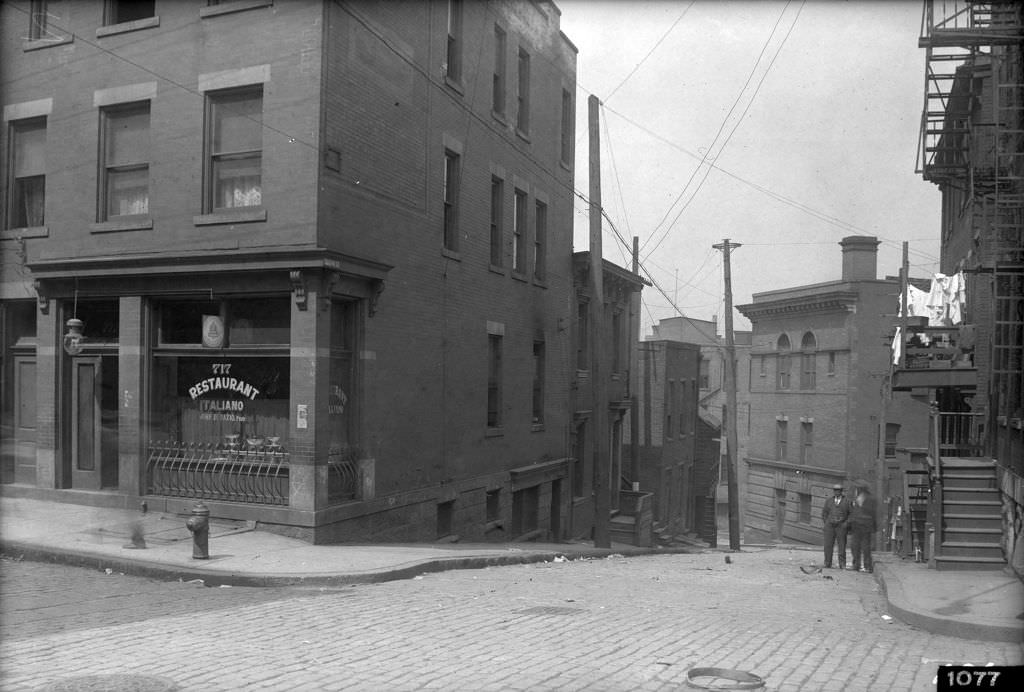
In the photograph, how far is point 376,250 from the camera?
1609 cm

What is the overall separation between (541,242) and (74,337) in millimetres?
12794

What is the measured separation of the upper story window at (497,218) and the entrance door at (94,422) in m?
9.17

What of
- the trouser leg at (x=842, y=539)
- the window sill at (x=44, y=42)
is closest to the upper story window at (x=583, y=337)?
the trouser leg at (x=842, y=539)

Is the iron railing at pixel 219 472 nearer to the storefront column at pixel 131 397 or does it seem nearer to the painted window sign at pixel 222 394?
the storefront column at pixel 131 397

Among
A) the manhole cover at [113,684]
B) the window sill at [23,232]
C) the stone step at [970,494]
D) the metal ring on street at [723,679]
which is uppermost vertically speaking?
the window sill at [23,232]

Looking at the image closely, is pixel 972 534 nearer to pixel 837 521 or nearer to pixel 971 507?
pixel 971 507

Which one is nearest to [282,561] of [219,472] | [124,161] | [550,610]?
[219,472]

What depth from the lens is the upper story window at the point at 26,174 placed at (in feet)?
55.6

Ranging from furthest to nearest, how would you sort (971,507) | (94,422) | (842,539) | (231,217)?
(842,539)
(94,422)
(231,217)
(971,507)

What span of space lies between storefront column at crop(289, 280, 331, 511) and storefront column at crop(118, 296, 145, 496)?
304cm

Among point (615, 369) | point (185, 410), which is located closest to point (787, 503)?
point (615, 369)

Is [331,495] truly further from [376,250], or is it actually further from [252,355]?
[376,250]

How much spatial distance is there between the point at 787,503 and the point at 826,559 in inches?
1071

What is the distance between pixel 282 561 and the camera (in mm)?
12297
